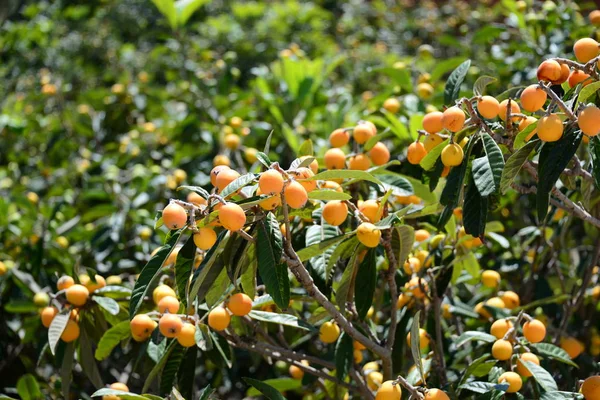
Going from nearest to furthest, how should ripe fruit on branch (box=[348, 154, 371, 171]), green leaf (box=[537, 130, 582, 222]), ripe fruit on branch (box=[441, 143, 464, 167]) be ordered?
1. green leaf (box=[537, 130, 582, 222])
2. ripe fruit on branch (box=[441, 143, 464, 167])
3. ripe fruit on branch (box=[348, 154, 371, 171])

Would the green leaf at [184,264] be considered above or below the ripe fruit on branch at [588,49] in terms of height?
below

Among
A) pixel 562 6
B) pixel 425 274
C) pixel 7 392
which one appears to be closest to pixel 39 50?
pixel 7 392

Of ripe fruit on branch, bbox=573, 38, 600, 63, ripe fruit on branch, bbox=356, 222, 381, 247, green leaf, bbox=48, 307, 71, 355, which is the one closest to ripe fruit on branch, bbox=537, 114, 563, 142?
ripe fruit on branch, bbox=573, 38, 600, 63

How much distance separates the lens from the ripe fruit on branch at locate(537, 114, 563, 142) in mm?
1258

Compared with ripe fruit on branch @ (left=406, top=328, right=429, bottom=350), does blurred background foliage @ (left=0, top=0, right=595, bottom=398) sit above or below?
below

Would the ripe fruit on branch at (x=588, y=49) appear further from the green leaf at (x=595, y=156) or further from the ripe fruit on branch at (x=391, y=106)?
the ripe fruit on branch at (x=391, y=106)

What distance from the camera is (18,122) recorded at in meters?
3.65

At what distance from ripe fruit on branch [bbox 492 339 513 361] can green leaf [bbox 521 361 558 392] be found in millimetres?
49

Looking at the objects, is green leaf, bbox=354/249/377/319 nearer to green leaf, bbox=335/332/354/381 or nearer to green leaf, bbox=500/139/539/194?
green leaf, bbox=335/332/354/381

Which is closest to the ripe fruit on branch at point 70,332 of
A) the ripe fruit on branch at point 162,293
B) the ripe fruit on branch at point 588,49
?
the ripe fruit on branch at point 162,293

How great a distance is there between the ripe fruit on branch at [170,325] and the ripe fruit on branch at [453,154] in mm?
672

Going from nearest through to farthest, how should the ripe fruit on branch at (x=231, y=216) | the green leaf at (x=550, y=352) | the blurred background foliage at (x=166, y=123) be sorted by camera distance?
the ripe fruit on branch at (x=231, y=216)
the green leaf at (x=550, y=352)
the blurred background foliage at (x=166, y=123)

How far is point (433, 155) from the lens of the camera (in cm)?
149

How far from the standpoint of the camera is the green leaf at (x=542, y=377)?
57.1 inches
